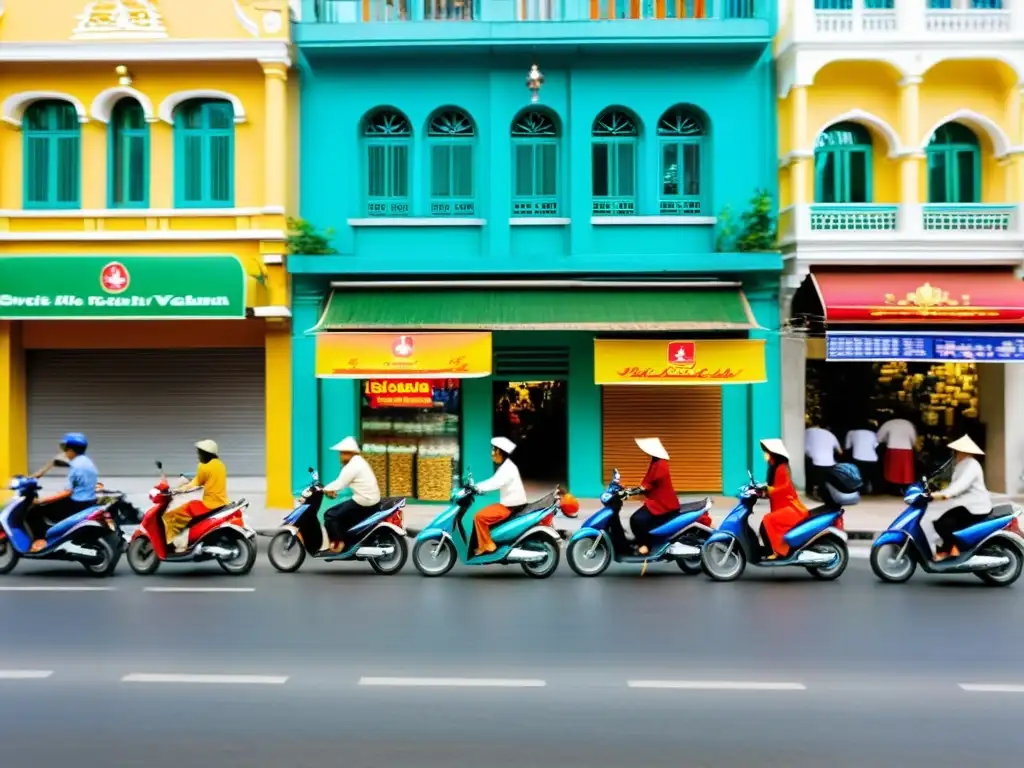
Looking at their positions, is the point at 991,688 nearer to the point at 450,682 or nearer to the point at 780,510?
the point at 780,510

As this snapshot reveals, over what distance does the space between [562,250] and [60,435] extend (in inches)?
373

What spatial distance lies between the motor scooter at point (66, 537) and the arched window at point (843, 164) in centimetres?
1219

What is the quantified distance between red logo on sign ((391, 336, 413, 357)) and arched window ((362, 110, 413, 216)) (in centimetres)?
264

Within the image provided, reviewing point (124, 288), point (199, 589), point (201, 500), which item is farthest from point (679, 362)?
point (124, 288)

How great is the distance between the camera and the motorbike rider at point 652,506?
9.73 meters

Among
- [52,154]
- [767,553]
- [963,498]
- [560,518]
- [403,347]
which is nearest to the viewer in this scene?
[963,498]

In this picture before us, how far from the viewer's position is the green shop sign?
14320 millimetres

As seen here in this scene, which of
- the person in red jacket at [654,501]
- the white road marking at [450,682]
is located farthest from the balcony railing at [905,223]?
the white road marking at [450,682]

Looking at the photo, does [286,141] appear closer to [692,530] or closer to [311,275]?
[311,275]

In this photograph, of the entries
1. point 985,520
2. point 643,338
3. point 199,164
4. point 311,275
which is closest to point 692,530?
point 985,520

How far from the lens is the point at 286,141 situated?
49.4 ft

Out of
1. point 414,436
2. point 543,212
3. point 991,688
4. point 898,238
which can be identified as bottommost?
point 991,688

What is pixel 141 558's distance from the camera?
32.2ft

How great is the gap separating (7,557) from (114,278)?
5.98 metres
